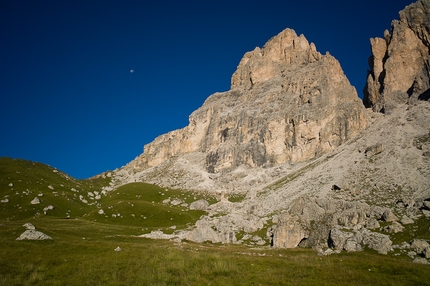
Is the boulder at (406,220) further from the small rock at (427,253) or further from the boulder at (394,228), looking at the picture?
the small rock at (427,253)

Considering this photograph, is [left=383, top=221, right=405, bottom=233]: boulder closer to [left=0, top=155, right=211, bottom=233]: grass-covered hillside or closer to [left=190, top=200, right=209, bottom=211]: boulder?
[left=0, top=155, right=211, bottom=233]: grass-covered hillside

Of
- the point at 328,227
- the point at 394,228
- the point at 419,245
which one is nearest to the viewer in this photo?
the point at 419,245

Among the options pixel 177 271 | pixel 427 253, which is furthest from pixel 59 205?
pixel 427 253

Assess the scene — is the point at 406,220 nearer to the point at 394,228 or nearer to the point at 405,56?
the point at 394,228

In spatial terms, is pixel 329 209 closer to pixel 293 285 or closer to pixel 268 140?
pixel 293 285

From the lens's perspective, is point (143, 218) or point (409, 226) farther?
point (143, 218)

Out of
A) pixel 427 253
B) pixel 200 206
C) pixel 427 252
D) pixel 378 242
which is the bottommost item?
pixel 427 253

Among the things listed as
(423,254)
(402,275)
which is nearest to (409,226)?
(423,254)

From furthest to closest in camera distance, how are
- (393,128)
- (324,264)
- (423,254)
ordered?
(393,128)
(423,254)
(324,264)

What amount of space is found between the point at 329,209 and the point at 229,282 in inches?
1995

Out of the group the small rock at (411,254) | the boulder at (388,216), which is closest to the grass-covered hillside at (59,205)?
the boulder at (388,216)

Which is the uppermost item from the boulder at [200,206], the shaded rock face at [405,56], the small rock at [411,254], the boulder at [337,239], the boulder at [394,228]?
the shaded rock face at [405,56]

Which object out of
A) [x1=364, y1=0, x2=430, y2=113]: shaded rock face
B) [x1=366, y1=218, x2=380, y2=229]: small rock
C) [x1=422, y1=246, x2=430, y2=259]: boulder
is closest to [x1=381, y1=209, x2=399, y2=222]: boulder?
[x1=366, y1=218, x2=380, y2=229]: small rock

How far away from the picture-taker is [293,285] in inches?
618
